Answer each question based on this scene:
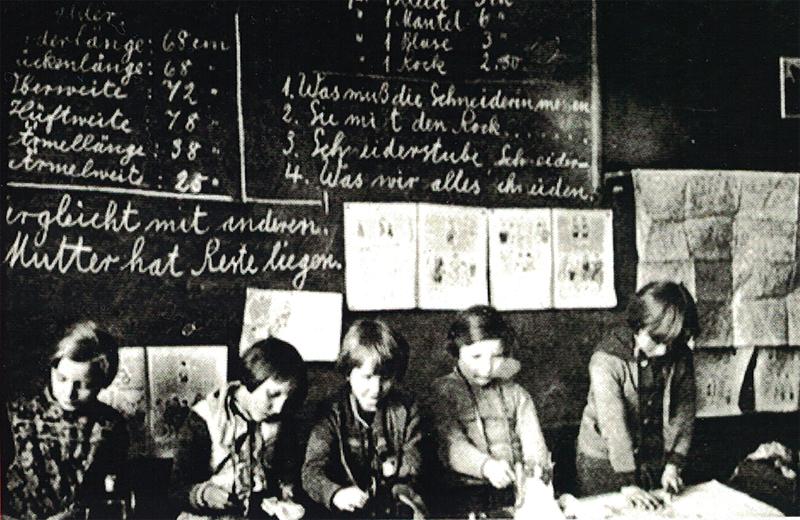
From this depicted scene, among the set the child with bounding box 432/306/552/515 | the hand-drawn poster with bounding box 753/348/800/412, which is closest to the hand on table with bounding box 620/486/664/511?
the child with bounding box 432/306/552/515

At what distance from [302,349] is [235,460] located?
31 centimetres

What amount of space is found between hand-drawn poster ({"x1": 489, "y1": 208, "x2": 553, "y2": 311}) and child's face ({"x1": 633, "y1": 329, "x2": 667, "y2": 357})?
0.89 ft

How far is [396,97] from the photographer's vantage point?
237 centimetres

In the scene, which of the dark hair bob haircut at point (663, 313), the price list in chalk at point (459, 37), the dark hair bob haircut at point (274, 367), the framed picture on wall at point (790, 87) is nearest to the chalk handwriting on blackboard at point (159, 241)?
the dark hair bob haircut at point (274, 367)

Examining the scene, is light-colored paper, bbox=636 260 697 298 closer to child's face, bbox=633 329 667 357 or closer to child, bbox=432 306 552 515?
child's face, bbox=633 329 667 357

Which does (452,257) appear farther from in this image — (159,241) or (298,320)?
(159,241)

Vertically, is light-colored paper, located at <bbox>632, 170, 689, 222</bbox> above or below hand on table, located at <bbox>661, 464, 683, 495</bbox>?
above

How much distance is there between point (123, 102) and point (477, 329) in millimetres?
1030

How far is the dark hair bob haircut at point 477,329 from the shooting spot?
2369mm

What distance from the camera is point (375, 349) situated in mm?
2314

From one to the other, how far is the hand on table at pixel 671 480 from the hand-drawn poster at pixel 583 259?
1.51 feet

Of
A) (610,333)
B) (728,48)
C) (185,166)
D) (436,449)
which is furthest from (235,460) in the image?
(728,48)

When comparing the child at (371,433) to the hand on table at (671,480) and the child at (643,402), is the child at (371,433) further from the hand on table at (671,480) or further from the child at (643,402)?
the hand on table at (671,480)

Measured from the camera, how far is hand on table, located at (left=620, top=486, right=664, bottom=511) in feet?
7.94
